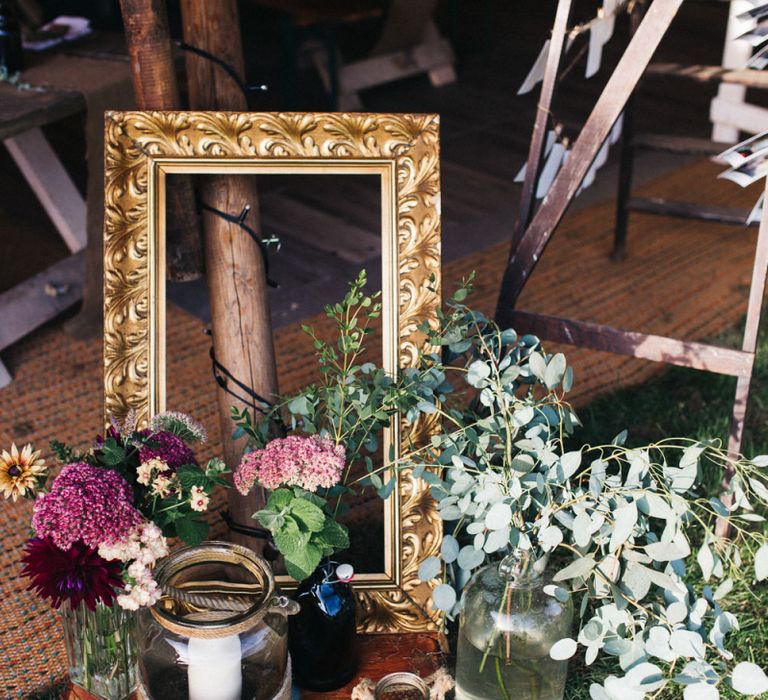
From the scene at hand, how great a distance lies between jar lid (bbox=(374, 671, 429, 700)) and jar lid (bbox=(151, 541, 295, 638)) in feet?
0.67

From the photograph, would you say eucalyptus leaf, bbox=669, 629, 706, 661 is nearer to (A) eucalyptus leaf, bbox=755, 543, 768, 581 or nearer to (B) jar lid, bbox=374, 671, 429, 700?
(A) eucalyptus leaf, bbox=755, 543, 768, 581

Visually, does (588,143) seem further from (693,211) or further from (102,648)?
(693,211)

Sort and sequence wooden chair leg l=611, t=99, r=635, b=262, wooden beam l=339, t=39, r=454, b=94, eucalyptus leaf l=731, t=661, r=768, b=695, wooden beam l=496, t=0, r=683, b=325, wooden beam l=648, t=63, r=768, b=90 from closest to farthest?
eucalyptus leaf l=731, t=661, r=768, b=695
wooden beam l=496, t=0, r=683, b=325
wooden beam l=648, t=63, r=768, b=90
wooden chair leg l=611, t=99, r=635, b=262
wooden beam l=339, t=39, r=454, b=94

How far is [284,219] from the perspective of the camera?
3.47 metres

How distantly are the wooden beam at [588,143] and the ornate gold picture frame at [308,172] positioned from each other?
1.21 feet

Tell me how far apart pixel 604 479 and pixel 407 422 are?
0.32 meters

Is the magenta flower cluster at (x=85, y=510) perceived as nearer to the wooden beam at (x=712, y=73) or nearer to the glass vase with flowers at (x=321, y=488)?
the glass vase with flowers at (x=321, y=488)

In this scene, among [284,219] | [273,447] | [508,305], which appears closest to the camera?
[273,447]

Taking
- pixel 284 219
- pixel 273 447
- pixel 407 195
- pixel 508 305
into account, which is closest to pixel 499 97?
pixel 284 219

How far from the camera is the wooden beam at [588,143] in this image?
1.62 metres

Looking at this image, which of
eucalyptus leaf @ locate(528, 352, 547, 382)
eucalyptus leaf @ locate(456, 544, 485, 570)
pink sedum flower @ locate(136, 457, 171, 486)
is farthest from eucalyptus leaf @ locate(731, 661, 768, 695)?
pink sedum flower @ locate(136, 457, 171, 486)

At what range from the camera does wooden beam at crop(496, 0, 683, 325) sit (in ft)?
5.33

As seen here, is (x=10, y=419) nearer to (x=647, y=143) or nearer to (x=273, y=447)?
(x=273, y=447)

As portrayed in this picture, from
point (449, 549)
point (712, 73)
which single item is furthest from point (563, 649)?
point (712, 73)
